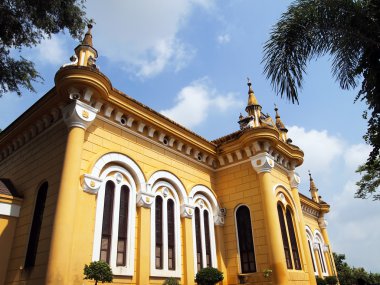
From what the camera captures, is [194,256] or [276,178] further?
[276,178]

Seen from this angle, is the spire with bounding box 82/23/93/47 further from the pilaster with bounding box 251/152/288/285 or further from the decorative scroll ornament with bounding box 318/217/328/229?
the decorative scroll ornament with bounding box 318/217/328/229

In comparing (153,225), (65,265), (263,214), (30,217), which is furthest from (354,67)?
(30,217)

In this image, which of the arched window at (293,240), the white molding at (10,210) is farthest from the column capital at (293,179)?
the white molding at (10,210)

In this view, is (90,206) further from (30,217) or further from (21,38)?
(21,38)

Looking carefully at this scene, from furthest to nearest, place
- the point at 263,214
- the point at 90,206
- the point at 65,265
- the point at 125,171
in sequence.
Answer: the point at 263,214 < the point at 125,171 < the point at 90,206 < the point at 65,265

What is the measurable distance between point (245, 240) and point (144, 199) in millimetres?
6047

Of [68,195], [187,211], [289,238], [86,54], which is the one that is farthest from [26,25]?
[289,238]

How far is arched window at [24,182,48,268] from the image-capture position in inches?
431

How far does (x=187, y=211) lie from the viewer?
48.1ft

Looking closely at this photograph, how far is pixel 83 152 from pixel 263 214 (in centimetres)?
890

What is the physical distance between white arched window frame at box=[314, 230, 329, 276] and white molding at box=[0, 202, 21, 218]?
23921mm

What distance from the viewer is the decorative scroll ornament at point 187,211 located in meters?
14.6

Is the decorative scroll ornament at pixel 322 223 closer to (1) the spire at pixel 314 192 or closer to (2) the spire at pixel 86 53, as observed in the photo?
(1) the spire at pixel 314 192

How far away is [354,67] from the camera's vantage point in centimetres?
946
